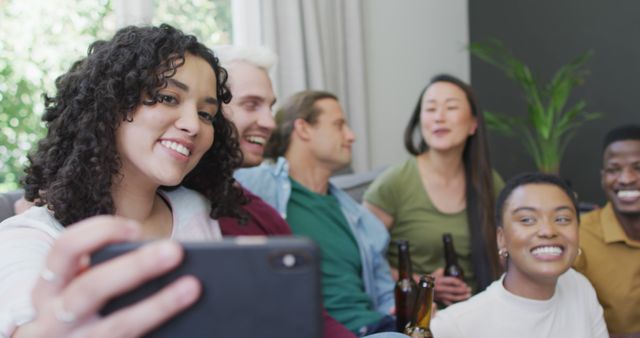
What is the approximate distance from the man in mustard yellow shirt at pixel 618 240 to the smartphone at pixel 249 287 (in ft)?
4.83

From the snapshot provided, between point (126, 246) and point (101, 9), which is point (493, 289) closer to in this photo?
point (126, 246)

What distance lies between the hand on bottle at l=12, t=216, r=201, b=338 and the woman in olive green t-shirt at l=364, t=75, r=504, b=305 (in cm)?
152

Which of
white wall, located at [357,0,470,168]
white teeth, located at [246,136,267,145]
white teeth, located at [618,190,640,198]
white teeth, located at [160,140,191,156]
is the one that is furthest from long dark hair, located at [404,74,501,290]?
white wall, located at [357,0,470,168]

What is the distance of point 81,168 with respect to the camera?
3.36ft

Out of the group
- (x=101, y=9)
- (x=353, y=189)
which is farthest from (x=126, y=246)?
(x=101, y=9)

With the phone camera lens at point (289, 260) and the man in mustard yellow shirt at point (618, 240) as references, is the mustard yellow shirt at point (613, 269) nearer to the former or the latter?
the man in mustard yellow shirt at point (618, 240)

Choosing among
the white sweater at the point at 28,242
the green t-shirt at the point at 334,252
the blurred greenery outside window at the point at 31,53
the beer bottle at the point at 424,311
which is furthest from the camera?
the blurred greenery outside window at the point at 31,53

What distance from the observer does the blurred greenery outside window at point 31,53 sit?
2.49 metres

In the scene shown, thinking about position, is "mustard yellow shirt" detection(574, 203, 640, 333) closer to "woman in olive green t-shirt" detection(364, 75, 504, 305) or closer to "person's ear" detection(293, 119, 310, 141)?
"woman in olive green t-shirt" detection(364, 75, 504, 305)

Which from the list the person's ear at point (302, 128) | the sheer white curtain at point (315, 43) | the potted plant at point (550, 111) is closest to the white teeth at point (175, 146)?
the person's ear at point (302, 128)

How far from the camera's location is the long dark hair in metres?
2.02

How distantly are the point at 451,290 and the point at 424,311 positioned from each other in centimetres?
49

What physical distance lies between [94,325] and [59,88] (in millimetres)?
682

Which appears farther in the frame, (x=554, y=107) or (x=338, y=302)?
(x=554, y=107)
